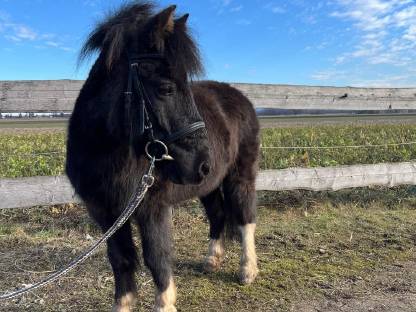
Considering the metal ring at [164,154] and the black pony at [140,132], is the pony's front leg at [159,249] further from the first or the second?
the metal ring at [164,154]

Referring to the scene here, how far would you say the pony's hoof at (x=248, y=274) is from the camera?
12.9ft

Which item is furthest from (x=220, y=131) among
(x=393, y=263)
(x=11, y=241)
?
(x=11, y=241)

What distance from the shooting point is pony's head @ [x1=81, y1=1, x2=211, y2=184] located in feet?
8.19

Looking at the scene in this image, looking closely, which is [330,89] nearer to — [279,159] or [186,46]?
[279,159]

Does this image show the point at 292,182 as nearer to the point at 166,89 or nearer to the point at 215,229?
the point at 215,229

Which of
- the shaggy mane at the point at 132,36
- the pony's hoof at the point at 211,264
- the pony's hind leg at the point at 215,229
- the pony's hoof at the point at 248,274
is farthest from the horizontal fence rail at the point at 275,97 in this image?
the pony's hoof at the point at 248,274

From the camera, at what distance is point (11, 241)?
4773mm

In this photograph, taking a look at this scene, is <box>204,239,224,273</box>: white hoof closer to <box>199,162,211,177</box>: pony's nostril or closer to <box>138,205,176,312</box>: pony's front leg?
<box>138,205,176,312</box>: pony's front leg

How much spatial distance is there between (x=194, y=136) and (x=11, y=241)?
3.34 meters

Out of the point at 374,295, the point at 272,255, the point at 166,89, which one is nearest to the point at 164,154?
the point at 166,89

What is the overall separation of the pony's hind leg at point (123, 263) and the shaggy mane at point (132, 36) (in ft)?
4.16

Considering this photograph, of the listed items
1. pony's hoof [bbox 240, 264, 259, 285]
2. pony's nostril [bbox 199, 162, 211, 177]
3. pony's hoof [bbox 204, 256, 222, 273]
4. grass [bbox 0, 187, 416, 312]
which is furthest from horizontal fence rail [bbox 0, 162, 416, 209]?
pony's nostril [bbox 199, 162, 211, 177]

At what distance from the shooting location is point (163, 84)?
248cm

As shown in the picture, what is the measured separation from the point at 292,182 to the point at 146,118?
4004 mm
